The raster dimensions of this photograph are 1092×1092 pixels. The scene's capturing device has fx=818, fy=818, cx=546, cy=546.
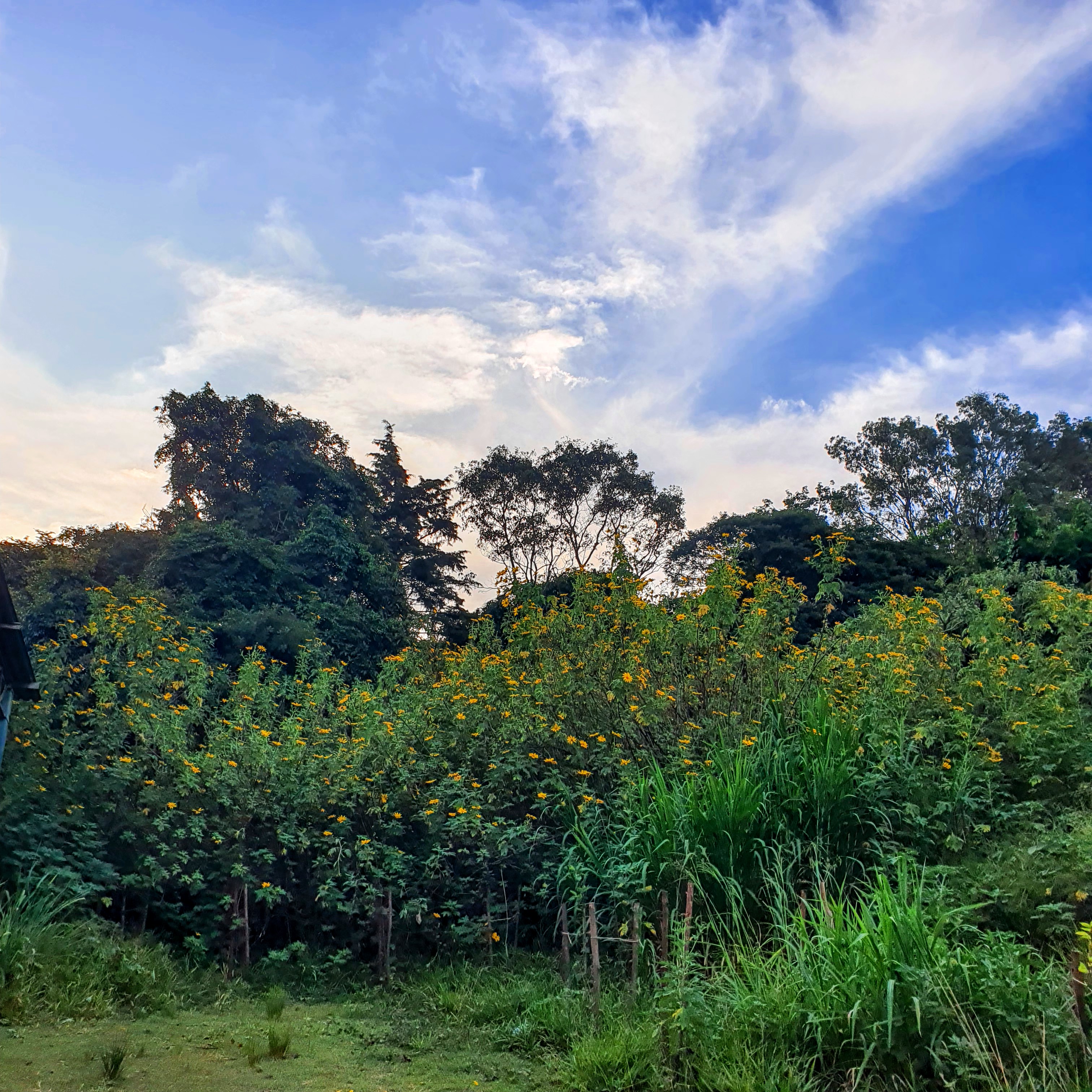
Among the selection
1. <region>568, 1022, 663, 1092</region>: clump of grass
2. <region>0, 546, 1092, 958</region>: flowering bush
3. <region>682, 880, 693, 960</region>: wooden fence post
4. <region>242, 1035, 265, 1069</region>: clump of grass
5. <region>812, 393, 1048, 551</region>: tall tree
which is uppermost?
<region>812, 393, 1048, 551</region>: tall tree

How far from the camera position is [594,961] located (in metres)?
3.93

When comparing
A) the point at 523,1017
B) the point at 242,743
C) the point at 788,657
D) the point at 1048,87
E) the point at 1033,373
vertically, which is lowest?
the point at 523,1017

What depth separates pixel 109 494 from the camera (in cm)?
1305

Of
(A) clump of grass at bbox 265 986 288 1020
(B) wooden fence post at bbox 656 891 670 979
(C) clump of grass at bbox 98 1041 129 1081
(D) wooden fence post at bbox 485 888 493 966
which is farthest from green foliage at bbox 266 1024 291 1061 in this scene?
(B) wooden fence post at bbox 656 891 670 979

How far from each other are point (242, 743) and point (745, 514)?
56.3ft

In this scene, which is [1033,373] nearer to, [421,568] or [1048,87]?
[1048,87]

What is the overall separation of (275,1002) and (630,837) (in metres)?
2.21

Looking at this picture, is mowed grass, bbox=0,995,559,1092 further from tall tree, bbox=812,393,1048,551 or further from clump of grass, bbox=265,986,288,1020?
tall tree, bbox=812,393,1048,551

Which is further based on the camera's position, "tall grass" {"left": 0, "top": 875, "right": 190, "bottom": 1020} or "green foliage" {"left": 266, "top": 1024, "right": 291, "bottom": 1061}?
"tall grass" {"left": 0, "top": 875, "right": 190, "bottom": 1020}

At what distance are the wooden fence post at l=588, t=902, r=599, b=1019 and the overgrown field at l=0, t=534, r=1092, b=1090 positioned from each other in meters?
0.02

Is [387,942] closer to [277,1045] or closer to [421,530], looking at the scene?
[277,1045]

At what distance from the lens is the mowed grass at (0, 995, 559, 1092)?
3381mm

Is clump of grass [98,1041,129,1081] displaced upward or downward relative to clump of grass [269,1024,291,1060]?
upward

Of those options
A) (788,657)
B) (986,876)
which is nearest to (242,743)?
(788,657)
